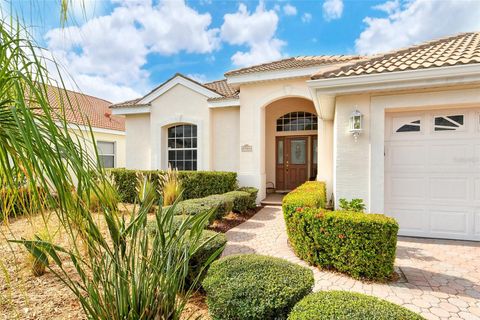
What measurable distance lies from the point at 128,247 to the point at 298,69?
31.2 ft

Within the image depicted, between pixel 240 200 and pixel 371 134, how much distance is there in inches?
186

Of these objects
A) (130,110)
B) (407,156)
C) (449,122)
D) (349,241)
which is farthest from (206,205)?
(130,110)

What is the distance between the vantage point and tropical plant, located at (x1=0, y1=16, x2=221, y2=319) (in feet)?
3.72

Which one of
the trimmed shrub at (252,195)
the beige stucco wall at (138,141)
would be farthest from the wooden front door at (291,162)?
the beige stucco wall at (138,141)

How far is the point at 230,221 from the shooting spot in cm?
795

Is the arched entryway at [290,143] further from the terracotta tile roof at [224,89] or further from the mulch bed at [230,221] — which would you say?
the mulch bed at [230,221]

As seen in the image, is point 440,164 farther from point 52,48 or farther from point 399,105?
point 52,48

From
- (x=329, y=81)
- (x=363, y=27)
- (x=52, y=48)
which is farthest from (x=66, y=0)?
(x=363, y=27)

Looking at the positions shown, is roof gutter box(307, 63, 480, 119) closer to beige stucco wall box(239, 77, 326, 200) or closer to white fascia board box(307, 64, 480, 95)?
white fascia board box(307, 64, 480, 95)

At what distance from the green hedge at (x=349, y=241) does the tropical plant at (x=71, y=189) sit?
294cm

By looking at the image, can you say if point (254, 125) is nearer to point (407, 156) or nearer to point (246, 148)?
point (246, 148)

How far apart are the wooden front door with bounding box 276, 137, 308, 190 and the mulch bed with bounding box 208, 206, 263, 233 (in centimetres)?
374

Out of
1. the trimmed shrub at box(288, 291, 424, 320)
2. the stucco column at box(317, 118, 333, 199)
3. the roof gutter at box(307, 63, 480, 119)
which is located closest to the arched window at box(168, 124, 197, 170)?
the stucco column at box(317, 118, 333, 199)

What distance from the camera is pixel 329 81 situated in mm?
5914
